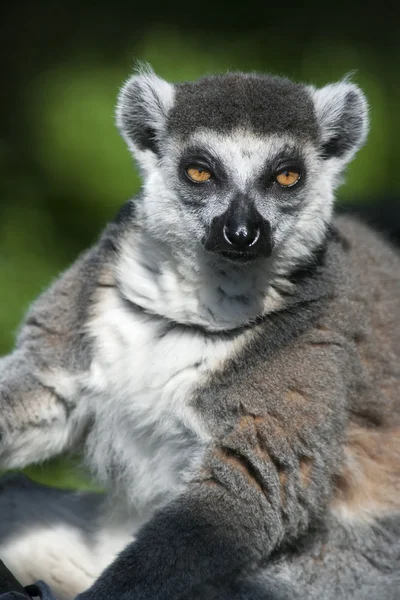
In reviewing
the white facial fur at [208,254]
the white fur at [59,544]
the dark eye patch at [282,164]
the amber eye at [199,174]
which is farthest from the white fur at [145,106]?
the white fur at [59,544]

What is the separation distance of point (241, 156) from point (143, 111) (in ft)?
1.83

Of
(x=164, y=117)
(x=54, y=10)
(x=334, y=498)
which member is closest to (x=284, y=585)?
(x=334, y=498)

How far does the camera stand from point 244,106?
3.91 m

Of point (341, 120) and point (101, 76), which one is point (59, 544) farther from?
point (101, 76)

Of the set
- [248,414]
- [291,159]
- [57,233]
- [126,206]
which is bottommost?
[57,233]

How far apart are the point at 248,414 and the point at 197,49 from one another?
5.51 m

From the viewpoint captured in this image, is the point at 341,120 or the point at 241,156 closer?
the point at 241,156

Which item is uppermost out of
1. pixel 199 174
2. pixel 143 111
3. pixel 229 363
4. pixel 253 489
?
pixel 143 111

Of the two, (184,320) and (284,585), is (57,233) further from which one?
(284,585)

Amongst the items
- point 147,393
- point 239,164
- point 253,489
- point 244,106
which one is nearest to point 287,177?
point 239,164

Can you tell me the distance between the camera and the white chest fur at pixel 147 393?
394 cm

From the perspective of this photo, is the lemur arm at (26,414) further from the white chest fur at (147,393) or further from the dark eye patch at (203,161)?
the dark eye patch at (203,161)

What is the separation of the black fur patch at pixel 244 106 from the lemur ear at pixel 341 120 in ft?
0.22

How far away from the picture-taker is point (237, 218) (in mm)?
3680
